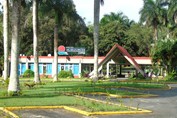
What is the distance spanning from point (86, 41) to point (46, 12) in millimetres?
38726

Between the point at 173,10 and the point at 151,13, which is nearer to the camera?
the point at 173,10

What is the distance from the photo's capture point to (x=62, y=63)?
64.0 metres

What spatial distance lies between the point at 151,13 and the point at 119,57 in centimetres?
1560

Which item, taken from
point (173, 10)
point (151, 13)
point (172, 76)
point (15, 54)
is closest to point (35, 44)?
point (15, 54)

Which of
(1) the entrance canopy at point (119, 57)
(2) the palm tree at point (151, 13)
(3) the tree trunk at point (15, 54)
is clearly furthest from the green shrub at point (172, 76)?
(3) the tree trunk at point (15, 54)

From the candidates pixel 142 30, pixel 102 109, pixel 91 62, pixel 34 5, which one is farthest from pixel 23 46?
pixel 102 109

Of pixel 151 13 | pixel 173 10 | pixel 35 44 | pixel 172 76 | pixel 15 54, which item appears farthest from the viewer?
pixel 151 13

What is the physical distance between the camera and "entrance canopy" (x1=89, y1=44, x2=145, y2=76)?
51956 millimetres

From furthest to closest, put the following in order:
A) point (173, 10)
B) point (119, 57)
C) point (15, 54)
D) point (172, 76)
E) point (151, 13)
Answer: point (151, 13) → point (173, 10) → point (119, 57) → point (172, 76) → point (15, 54)

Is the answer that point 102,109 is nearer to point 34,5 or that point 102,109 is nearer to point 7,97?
point 7,97

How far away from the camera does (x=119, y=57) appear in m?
56.1

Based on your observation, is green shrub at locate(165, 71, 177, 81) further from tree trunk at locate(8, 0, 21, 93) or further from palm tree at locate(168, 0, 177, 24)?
tree trunk at locate(8, 0, 21, 93)

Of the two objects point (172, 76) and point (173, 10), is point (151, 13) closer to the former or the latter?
point (173, 10)

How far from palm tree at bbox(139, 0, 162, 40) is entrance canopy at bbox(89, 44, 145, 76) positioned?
1405cm
